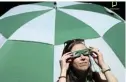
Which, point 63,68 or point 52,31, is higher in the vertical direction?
point 52,31

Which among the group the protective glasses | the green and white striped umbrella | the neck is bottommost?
the neck

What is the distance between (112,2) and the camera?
4844 millimetres

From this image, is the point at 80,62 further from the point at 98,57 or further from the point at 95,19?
the point at 95,19

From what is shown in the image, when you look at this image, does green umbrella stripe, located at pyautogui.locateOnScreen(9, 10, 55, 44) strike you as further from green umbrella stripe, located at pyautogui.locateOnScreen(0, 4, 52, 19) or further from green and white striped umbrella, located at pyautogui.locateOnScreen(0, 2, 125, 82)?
green umbrella stripe, located at pyautogui.locateOnScreen(0, 4, 52, 19)

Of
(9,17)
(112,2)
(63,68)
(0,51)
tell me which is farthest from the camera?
(112,2)

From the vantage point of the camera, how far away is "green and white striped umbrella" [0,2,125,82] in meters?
3.19

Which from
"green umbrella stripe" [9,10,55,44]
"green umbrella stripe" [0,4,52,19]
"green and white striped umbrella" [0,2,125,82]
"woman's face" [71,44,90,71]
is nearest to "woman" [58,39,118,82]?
"woman's face" [71,44,90,71]

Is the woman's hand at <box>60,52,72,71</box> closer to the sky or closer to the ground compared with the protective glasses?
closer to the ground

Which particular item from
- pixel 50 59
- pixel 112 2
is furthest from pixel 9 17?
pixel 112 2

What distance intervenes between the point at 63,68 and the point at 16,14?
1.16m

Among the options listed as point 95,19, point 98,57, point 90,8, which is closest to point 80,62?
point 98,57

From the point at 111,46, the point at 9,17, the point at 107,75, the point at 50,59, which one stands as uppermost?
the point at 9,17

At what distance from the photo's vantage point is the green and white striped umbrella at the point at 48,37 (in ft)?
10.5

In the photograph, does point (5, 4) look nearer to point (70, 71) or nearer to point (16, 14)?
point (16, 14)
